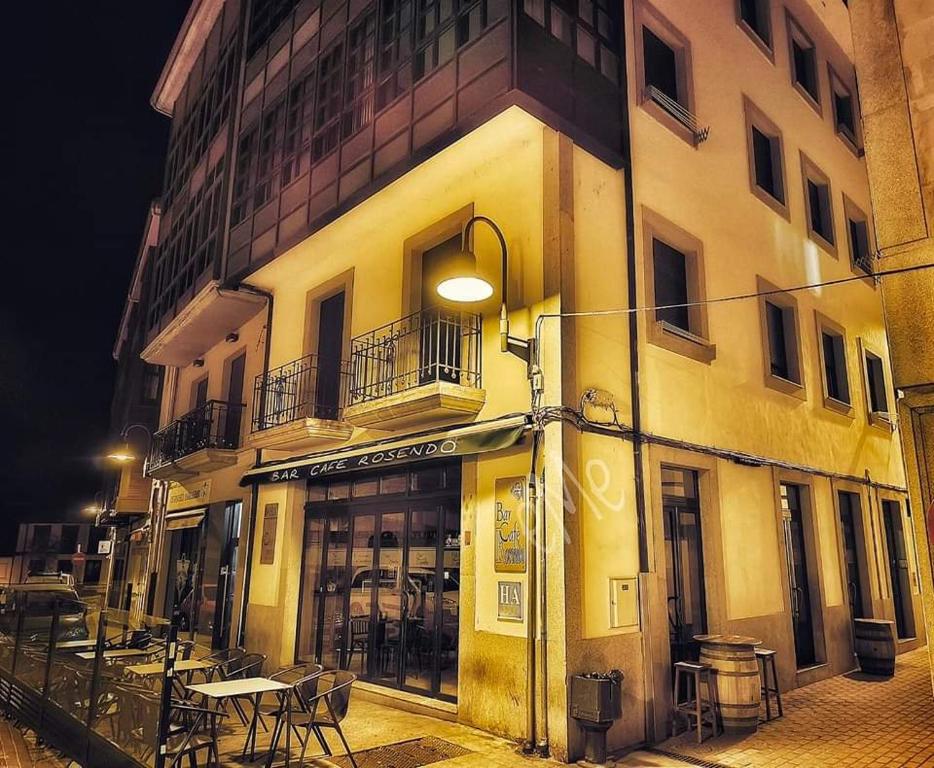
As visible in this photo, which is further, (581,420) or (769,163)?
(769,163)

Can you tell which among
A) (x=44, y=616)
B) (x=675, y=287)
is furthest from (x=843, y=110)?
(x=44, y=616)

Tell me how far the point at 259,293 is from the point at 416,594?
290 inches

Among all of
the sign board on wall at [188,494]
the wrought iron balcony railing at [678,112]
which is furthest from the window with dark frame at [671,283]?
the sign board on wall at [188,494]

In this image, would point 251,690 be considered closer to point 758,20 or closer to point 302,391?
point 302,391

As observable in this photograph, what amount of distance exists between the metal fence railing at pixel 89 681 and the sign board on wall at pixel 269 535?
3.66 m

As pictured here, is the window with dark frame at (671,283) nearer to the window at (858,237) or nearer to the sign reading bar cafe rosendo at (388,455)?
the sign reading bar cafe rosendo at (388,455)

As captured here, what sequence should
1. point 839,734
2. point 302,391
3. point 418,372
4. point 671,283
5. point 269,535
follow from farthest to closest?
point 302,391, point 269,535, point 671,283, point 418,372, point 839,734

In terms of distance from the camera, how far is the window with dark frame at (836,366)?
13.3 m

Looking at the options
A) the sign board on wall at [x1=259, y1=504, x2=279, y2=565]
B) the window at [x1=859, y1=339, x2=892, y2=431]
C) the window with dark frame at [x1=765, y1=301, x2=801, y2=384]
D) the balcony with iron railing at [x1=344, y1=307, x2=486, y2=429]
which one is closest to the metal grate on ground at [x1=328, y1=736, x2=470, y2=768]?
the balcony with iron railing at [x1=344, y1=307, x2=486, y2=429]

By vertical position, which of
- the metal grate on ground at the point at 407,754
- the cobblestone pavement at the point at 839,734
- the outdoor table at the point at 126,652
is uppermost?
the outdoor table at the point at 126,652

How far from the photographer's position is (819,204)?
566 inches

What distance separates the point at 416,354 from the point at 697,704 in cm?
555

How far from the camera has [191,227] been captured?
17.1 m

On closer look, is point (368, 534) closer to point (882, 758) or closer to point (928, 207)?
point (882, 758)
